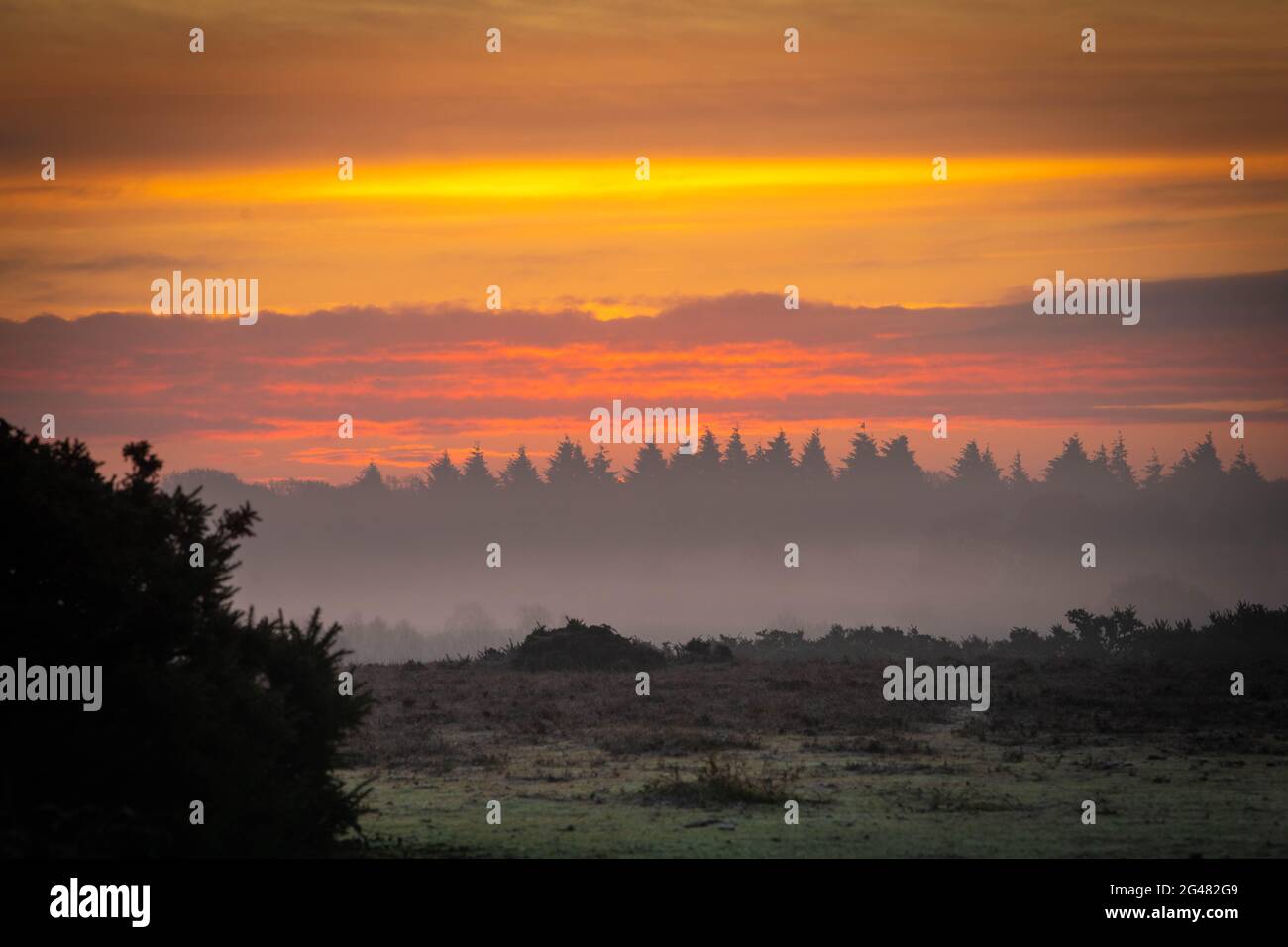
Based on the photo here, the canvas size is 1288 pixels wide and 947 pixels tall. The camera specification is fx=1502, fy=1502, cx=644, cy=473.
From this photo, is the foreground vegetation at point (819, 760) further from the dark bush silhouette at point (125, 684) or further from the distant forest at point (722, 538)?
the distant forest at point (722, 538)

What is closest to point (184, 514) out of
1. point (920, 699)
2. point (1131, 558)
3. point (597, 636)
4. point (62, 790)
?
point (62, 790)

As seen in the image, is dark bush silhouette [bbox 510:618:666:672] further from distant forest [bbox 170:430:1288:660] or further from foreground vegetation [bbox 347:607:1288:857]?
distant forest [bbox 170:430:1288:660]

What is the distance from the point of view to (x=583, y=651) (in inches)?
1941

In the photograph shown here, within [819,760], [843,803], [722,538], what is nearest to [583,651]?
Result: [819,760]

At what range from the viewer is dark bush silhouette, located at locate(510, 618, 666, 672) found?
159 ft

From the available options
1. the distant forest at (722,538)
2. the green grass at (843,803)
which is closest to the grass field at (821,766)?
the green grass at (843,803)

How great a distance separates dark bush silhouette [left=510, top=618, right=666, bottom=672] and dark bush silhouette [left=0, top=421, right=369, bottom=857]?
1262 inches

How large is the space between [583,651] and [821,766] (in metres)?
22.8

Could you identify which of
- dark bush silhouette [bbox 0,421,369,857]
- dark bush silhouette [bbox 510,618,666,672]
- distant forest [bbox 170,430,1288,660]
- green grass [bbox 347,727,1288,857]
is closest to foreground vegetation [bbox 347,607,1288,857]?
green grass [bbox 347,727,1288,857]

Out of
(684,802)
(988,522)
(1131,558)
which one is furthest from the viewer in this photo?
(988,522)

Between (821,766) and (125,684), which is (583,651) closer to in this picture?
(821,766)

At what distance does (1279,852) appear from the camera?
18047 mm
